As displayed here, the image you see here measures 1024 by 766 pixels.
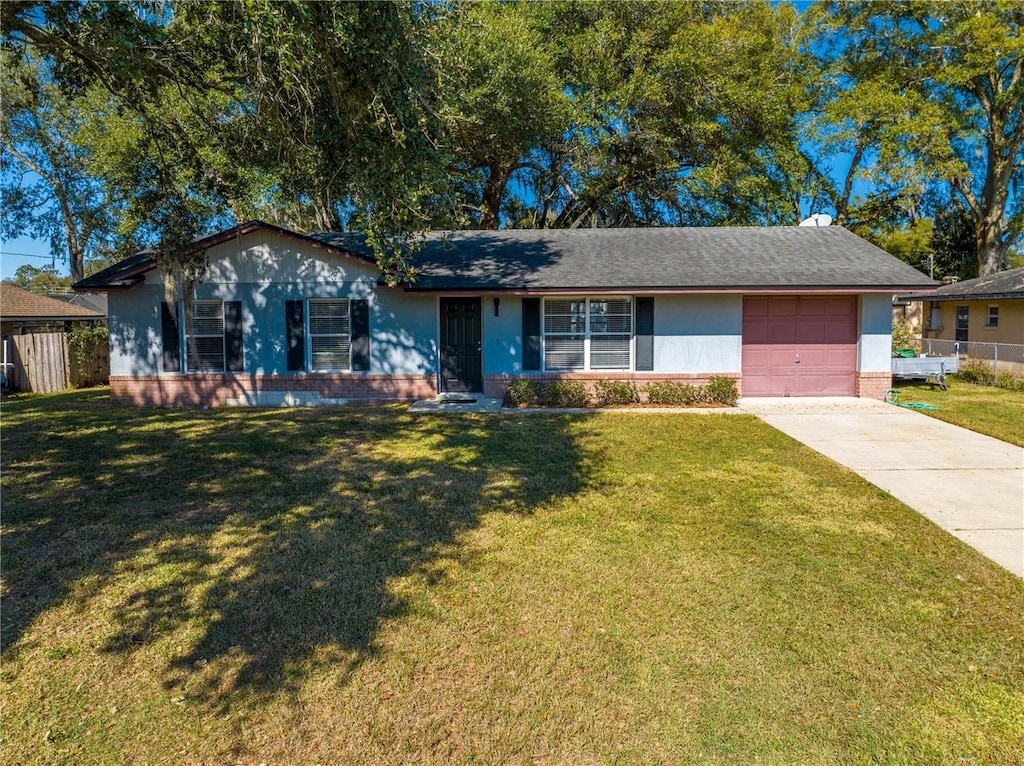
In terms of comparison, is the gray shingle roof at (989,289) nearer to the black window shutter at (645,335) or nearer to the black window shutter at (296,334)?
the black window shutter at (645,335)

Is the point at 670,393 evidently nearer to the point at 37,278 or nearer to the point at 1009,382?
the point at 1009,382

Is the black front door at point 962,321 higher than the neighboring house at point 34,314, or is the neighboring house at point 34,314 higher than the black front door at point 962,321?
the neighboring house at point 34,314

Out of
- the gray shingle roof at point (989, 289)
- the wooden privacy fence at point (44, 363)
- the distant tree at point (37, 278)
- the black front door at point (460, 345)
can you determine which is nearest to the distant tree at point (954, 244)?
the gray shingle roof at point (989, 289)

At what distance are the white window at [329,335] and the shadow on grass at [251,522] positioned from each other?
2.93 meters

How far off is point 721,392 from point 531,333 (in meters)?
4.24

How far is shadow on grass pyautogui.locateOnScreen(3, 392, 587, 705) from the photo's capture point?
12.5 ft

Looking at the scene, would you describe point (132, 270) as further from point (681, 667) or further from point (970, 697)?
point (970, 697)

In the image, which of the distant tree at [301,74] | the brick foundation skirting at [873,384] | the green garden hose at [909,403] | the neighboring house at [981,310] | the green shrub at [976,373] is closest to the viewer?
the distant tree at [301,74]

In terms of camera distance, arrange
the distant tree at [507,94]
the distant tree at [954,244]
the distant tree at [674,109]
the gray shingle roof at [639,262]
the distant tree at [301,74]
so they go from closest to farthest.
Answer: the distant tree at [301,74]
the gray shingle roof at [639,262]
the distant tree at [507,94]
the distant tree at [674,109]
the distant tree at [954,244]

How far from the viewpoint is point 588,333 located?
42.6ft

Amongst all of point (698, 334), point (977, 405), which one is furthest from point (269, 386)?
point (977, 405)

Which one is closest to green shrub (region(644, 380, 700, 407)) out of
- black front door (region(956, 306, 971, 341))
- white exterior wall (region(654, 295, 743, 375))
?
white exterior wall (region(654, 295, 743, 375))

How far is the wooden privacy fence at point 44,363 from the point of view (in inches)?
631

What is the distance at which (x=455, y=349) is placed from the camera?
1345cm
